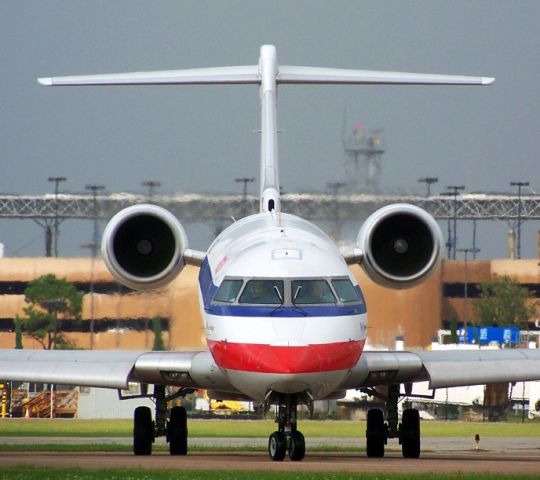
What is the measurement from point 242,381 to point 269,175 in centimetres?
671

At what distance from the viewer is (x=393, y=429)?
2441 cm

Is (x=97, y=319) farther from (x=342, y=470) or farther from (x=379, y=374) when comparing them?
(x=342, y=470)

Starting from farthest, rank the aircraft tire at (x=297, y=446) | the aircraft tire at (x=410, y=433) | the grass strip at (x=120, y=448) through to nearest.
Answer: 1. the grass strip at (x=120, y=448)
2. the aircraft tire at (x=410, y=433)
3. the aircraft tire at (x=297, y=446)

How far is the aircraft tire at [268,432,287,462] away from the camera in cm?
2094

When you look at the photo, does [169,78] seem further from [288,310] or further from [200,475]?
[200,475]

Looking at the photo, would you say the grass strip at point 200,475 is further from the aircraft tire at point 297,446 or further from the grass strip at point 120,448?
the grass strip at point 120,448

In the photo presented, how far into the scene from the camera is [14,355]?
24203 millimetres

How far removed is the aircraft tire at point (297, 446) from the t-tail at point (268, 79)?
533 centimetres

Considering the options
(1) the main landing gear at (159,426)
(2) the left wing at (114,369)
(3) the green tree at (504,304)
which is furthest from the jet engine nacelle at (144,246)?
(3) the green tree at (504,304)

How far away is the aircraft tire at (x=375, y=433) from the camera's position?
24250 mm

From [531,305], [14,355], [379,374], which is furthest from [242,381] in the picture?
[531,305]

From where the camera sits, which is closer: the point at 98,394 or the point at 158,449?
the point at 158,449

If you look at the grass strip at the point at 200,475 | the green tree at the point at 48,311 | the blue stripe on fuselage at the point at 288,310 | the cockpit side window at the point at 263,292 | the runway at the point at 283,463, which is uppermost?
the green tree at the point at 48,311

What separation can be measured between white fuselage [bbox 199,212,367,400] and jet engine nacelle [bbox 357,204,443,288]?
2.71 m
